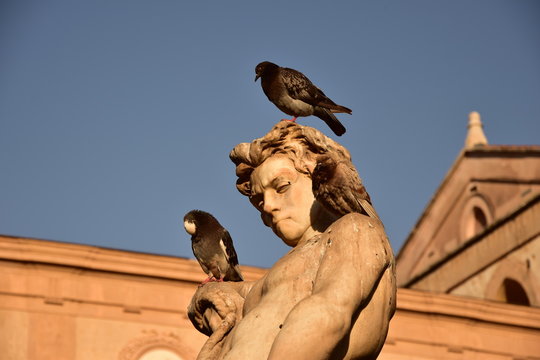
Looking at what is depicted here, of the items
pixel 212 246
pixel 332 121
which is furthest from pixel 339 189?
pixel 332 121

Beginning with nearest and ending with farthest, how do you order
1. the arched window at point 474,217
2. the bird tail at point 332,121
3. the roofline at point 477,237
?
the bird tail at point 332,121, the roofline at point 477,237, the arched window at point 474,217

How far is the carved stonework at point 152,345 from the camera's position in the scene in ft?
82.2

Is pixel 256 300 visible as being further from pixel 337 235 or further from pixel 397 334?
pixel 397 334

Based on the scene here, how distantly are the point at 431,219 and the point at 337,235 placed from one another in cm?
3271

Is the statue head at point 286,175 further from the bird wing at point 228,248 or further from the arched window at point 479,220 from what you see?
the arched window at point 479,220

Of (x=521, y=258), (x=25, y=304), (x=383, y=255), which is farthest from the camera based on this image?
(x=521, y=258)

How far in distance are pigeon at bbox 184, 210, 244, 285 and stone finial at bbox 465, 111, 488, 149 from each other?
28.5 meters

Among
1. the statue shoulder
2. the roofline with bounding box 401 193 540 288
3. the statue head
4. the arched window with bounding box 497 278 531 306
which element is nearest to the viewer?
the statue shoulder

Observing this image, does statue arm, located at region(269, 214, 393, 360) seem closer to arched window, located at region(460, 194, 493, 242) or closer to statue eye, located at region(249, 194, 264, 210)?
statue eye, located at region(249, 194, 264, 210)

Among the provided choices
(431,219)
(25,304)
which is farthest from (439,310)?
(431,219)

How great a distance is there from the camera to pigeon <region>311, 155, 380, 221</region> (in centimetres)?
480

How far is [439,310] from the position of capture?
1065 inches

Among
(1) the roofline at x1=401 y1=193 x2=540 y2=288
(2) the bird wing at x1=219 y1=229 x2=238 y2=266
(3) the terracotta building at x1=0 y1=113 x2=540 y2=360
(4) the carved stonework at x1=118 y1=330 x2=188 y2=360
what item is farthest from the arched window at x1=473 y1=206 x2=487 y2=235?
(2) the bird wing at x1=219 y1=229 x2=238 y2=266

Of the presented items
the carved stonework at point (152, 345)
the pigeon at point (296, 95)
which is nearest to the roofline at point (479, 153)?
the carved stonework at point (152, 345)
